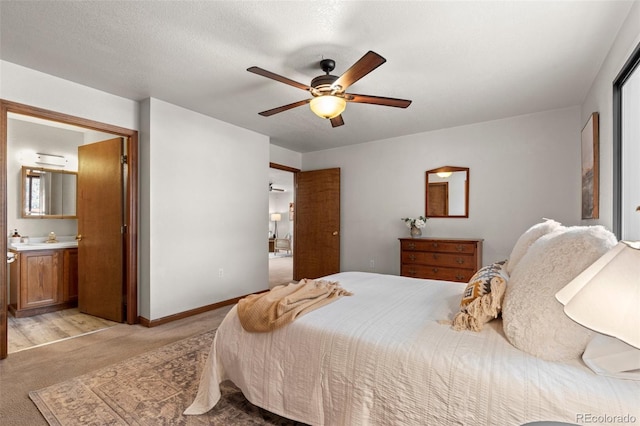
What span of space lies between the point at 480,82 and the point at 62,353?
4483 millimetres

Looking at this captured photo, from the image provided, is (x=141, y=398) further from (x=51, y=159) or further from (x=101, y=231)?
(x=51, y=159)

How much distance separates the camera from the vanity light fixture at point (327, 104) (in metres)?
2.40

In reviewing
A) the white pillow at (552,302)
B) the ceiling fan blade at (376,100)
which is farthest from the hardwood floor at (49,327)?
the white pillow at (552,302)

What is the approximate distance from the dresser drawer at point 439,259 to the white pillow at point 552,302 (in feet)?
8.75

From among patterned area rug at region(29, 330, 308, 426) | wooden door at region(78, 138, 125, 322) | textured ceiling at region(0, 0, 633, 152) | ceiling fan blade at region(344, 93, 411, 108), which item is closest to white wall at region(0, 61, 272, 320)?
textured ceiling at region(0, 0, 633, 152)

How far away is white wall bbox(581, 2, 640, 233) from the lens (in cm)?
193

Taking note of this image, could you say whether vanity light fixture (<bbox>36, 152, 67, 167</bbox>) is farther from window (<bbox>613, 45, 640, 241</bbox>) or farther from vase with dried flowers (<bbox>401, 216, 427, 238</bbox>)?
window (<bbox>613, 45, 640, 241</bbox>)

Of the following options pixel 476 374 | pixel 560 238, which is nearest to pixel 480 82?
pixel 560 238

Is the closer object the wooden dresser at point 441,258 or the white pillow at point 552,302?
the white pillow at point 552,302

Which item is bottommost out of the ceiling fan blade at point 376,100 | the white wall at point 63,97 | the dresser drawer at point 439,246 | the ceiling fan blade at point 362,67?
the dresser drawer at point 439,246

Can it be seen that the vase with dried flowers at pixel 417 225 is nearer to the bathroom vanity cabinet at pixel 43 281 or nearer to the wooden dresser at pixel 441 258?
the wooden dresser at pixel 441 258

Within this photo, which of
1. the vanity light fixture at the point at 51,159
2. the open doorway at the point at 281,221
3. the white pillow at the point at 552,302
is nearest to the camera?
the white pillow at the point at 552,302

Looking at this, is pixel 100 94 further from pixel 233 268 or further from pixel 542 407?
pixel 542 407

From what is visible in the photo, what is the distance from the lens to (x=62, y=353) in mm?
2691
